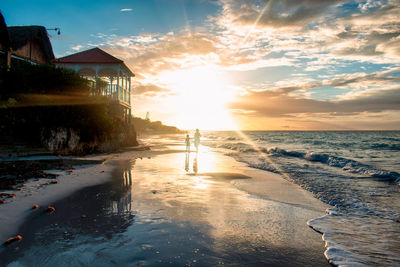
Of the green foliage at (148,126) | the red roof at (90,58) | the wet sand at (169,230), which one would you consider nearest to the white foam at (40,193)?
the wet sand at (169,230)

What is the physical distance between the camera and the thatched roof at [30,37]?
19.9 metres

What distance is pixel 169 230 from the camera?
431 centimetres

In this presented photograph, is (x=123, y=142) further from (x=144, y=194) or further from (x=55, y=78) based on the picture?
(x=144, y=194)

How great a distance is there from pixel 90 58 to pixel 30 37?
5755mm

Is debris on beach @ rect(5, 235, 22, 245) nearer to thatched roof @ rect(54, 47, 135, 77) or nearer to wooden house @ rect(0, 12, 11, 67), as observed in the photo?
wooden house @ rect(0, 12, 11, 67)

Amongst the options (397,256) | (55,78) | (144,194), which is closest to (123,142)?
(55,78)

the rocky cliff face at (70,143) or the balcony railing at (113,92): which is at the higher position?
the balcony railing at (113,92)

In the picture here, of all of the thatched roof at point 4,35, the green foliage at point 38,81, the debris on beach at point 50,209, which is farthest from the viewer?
the thatched roof at point 4,35

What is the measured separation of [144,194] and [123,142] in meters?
15.6

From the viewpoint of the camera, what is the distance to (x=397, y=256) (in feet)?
12.9

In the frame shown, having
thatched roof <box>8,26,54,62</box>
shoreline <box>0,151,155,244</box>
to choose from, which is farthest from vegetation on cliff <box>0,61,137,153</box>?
thatched roof <box>8,26,54,62</box>

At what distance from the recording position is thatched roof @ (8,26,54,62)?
19.9 metres

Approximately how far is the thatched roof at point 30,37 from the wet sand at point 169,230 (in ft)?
65.5

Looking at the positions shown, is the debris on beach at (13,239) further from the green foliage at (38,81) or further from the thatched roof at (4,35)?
the thatched roof at (4,35)
